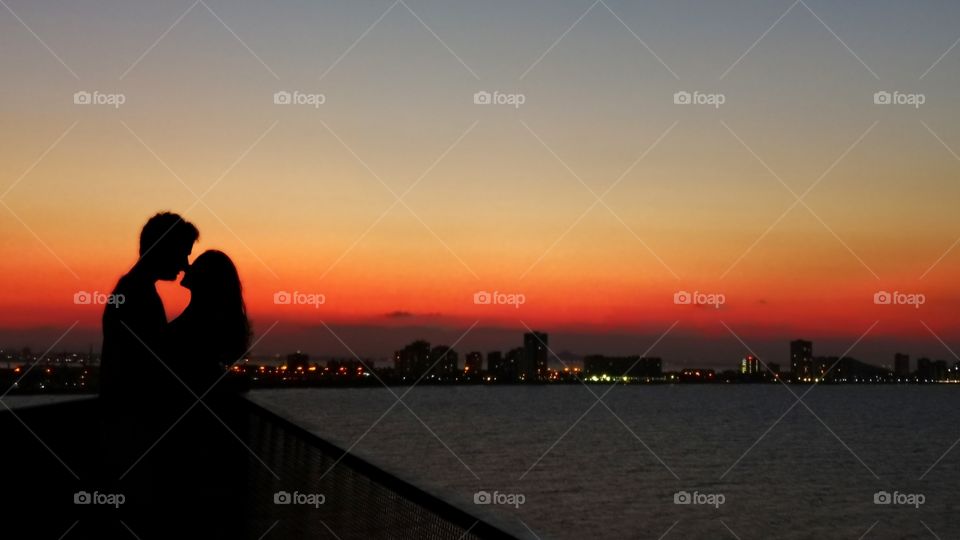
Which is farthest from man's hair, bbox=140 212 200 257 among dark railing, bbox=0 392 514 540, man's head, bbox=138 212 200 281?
dark railing, bbox=0 392 514 540

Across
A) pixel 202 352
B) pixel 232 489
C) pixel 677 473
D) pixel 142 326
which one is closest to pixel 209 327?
pixel 202 352

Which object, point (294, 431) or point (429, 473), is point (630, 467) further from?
point (294, 431)

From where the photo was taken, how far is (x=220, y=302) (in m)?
3.71

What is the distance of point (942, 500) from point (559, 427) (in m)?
42.5

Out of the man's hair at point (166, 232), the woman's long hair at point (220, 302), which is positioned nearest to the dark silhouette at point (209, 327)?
the woman's long hair at point (220, 302)

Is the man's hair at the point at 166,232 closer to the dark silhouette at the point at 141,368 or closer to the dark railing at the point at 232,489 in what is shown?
the dark silhouette at the point at 141,368

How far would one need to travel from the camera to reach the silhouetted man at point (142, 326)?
3590 millimetres

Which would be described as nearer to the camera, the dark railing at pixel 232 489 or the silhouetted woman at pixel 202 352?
the silhouetted woman at pixel 202 352

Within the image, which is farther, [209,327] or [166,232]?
[166,232]

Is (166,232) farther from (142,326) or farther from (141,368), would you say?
(141,368)

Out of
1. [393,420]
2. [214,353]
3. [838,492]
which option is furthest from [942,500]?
[393,420]

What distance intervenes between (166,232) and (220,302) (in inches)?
12.8

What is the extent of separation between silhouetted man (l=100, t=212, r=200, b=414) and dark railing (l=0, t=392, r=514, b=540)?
0.56ft

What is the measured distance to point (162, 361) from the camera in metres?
3.61
